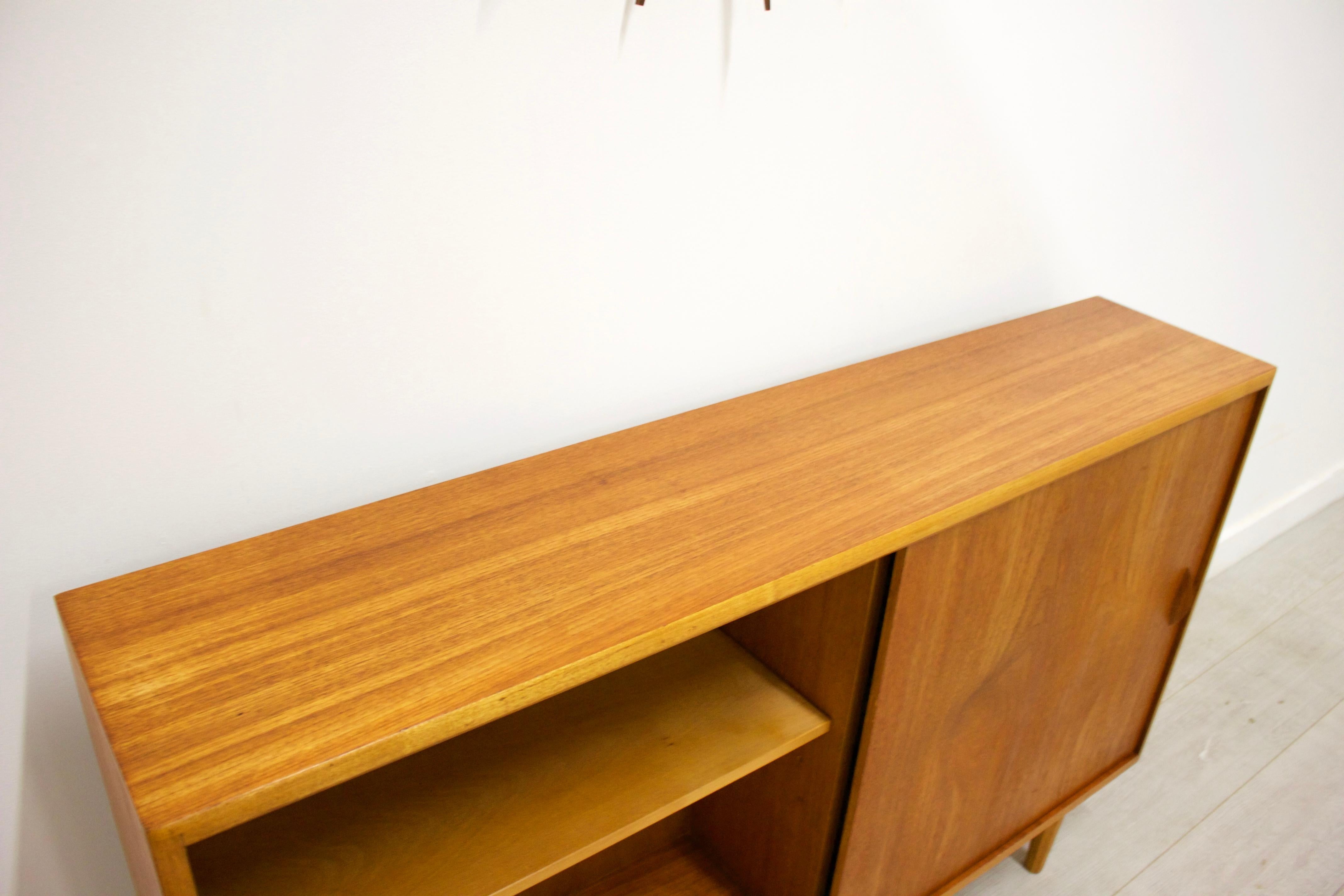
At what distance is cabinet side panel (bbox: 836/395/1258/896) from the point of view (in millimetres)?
1110

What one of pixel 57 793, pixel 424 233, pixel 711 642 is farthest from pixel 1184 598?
pixel 57 793

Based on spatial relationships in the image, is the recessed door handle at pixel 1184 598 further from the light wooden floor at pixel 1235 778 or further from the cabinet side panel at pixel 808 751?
the cabinet side panel at pixel 808 751

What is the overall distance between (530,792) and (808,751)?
1.22 ft

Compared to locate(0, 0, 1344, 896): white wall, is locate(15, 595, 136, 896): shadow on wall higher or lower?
lower

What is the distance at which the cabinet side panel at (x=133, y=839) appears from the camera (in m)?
0.64

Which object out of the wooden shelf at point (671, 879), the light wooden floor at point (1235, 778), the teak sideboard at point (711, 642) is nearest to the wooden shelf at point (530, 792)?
the teak sideboard at point (711, 642)

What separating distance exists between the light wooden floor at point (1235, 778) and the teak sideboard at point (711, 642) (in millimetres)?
278

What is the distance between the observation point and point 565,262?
108 cm

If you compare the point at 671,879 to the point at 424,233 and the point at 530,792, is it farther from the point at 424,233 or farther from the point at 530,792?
the point at 424,233

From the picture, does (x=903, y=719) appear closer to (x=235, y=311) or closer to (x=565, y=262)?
(x=565, y=262)

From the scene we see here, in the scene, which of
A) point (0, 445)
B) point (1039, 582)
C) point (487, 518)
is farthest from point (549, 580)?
point (1039, 582)

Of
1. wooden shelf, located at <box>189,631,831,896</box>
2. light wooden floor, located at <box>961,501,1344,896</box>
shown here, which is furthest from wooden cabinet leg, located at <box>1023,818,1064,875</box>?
wooden shelf, located at <box>189,631,831,896</box>

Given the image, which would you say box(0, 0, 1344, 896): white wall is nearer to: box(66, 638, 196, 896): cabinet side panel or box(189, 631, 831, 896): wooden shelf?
box(66, 638, 196, 896): cabinet side panel

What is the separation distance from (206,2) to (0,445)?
42 cm
